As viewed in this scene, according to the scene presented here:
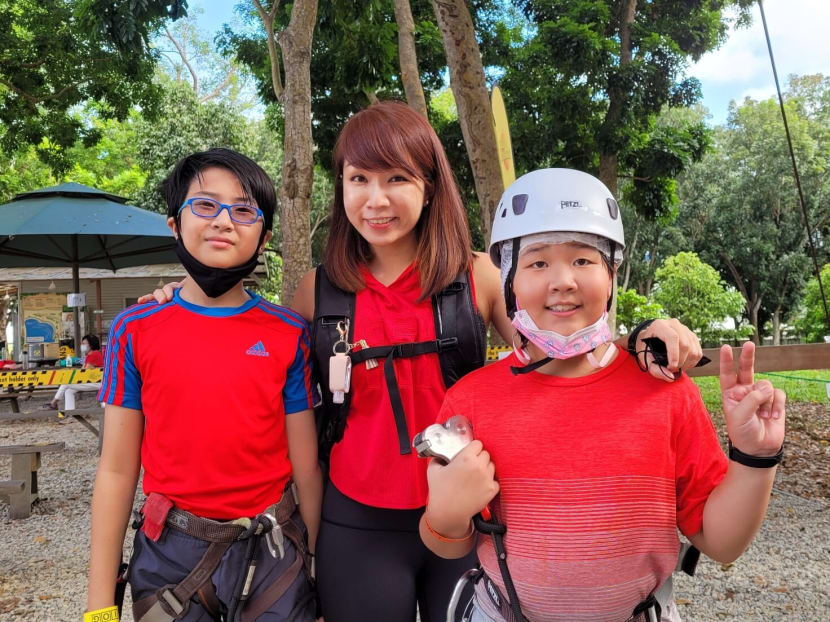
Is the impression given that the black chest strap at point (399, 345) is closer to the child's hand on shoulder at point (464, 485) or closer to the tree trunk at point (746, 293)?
the child's hand on shoulder at point (464, 485)

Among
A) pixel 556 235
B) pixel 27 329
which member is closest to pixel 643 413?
pixel 556 235

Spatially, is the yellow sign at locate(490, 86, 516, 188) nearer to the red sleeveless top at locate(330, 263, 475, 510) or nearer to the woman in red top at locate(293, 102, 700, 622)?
the woman in red top at locate(293, 102, 700, 622)

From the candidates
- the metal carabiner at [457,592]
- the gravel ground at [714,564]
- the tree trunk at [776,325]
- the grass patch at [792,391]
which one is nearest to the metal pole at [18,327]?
the gravel ground at [714,564]

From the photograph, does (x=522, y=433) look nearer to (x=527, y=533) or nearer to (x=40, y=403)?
(x=527, y=533)

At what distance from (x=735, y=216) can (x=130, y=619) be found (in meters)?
35.1

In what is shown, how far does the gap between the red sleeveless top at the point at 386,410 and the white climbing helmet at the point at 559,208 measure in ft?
1.53

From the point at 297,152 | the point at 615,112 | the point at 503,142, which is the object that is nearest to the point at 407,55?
the point at 297,152

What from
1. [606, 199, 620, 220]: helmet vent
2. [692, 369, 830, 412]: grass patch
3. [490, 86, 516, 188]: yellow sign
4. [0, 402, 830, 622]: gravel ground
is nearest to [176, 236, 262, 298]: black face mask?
[606, 199, 620, 220]: helmet vent

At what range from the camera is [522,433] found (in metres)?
1.42

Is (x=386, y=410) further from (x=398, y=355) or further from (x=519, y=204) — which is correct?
(x=519, y=204)

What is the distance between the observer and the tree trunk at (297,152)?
7160mm

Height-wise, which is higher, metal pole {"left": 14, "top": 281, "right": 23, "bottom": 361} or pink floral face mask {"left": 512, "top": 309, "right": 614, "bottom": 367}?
metal pole {"left": 14, "top": 281, "right": 23, "bottom": 361}

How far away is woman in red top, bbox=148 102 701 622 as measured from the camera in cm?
182

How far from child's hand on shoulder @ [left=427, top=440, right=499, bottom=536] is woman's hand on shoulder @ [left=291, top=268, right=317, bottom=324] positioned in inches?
34.6
